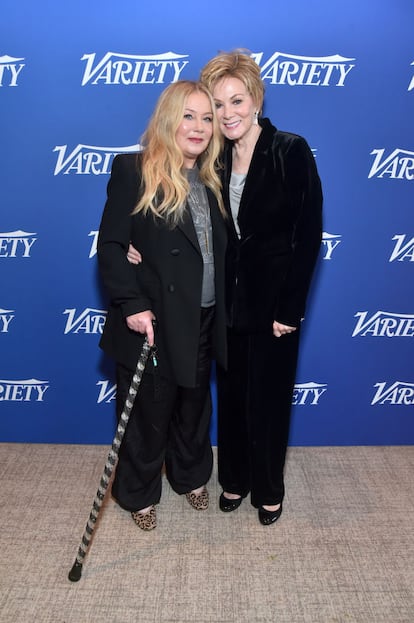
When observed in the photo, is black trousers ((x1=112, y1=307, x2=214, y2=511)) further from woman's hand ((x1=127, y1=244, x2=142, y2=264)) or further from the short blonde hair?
the short blonde hair

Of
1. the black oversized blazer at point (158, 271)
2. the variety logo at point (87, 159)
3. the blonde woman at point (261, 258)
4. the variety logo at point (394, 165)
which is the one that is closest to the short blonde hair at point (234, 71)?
the blonde woman at point (261, 258)

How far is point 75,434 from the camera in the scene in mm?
2971

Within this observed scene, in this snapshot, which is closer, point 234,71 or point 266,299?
point 234,71

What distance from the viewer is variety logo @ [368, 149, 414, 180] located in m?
2.50

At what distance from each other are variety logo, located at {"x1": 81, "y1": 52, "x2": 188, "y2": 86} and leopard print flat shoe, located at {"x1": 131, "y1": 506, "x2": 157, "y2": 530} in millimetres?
1724

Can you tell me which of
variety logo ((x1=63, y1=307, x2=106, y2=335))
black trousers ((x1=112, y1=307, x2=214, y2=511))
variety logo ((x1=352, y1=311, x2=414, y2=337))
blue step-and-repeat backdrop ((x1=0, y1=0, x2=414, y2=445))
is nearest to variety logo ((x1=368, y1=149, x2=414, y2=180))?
blue step-and-repeat backdrop ((x1=0, y1=0, x2=414, y2=445))

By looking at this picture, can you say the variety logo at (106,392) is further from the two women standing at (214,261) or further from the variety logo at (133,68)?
the variety logo at (133,68)

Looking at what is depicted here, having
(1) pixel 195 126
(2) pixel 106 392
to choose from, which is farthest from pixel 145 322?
(2) pixel 106 392

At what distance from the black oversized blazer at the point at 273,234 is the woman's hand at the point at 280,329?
18mm

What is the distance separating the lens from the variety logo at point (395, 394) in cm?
291

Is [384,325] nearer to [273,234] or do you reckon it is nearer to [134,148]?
[273,234]

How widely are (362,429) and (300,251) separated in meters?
1.34

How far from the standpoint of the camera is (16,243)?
2602 millimetres

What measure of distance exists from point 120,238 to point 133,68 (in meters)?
0.79
